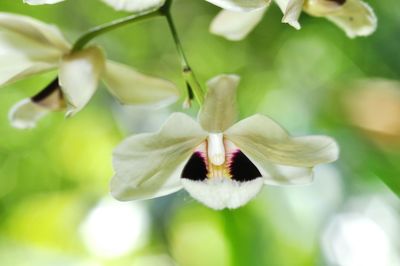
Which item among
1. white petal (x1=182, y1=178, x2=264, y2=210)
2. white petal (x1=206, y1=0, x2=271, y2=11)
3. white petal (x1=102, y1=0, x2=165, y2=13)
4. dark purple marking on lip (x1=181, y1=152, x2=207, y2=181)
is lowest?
white petal (x1=182, y1=178, x2=264, y2=210)

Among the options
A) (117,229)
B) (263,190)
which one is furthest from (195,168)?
(117,229)

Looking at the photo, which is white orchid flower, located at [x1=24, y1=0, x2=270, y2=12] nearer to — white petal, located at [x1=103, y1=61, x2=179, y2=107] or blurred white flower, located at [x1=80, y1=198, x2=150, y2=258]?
white petal, located at [x1=103, y1=61, x2=179, y2=107]

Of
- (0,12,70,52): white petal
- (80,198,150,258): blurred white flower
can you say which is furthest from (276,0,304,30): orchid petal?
(80,198,150,258): blurred white flower

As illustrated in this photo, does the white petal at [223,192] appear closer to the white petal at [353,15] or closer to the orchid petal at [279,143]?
the orchid petal at [279,143]

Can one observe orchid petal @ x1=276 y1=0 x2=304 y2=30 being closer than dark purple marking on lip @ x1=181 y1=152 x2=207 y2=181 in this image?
Yes

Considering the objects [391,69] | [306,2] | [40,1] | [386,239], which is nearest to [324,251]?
[386,239]

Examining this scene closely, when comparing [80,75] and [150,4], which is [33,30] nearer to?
[80,75]
